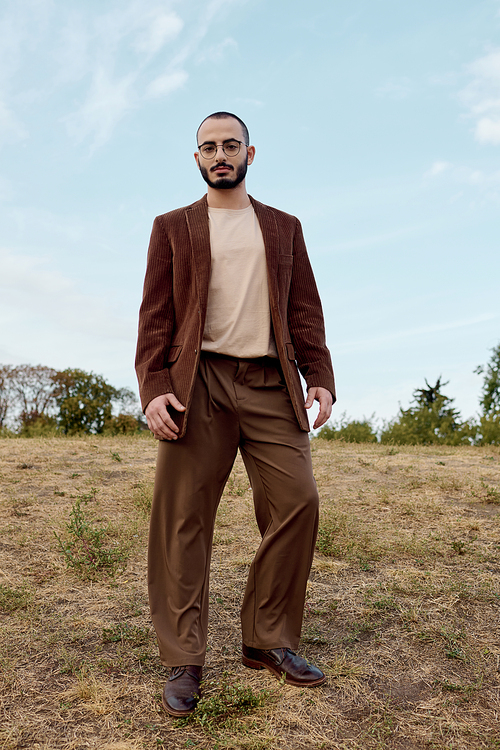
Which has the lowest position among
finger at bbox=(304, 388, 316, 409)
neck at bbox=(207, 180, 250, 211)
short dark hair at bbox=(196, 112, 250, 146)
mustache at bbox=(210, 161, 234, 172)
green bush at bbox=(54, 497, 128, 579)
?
green bush at bbox=(54, 497, 128, 579)

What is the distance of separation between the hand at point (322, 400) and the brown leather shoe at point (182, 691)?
1309 mm

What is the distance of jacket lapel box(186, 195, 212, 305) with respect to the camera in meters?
2.76

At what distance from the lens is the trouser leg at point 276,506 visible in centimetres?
274

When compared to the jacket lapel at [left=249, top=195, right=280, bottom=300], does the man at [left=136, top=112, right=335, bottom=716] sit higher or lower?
lower

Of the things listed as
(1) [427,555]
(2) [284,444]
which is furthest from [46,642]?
(1) [427,555]

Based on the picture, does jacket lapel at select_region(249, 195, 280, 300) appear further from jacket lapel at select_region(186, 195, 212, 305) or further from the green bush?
the green bush

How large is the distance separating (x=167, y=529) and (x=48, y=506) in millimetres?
3650

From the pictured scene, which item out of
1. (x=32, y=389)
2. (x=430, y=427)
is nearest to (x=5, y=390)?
(x=32, y=389)

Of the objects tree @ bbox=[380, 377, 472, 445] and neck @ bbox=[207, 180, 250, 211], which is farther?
tree @ bbox=[380, 377, 472, 445]

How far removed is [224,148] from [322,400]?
1.33 metres

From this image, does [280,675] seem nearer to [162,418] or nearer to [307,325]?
[162,418]

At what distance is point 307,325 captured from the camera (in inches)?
120

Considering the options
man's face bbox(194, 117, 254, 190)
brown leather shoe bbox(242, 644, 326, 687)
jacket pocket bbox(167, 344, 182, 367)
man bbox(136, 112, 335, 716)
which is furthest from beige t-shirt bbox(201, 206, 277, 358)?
brown leather shoe bbox(242, 644, 326, 687)

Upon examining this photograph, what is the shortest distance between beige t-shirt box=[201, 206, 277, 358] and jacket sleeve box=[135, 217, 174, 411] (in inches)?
8.0
